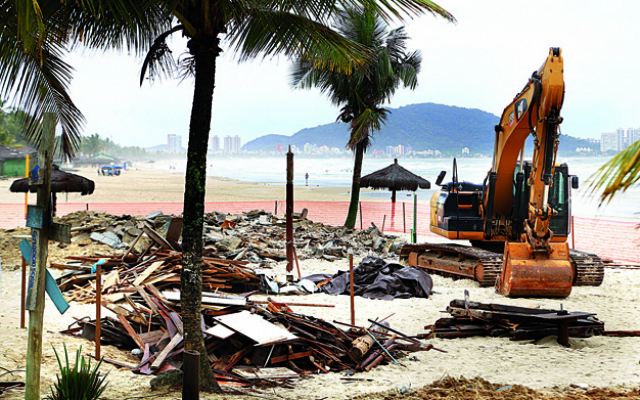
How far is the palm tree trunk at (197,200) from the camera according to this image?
226 inches

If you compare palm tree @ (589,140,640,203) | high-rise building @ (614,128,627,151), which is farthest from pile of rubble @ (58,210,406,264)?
high-rise building @ (614,128,627,151)

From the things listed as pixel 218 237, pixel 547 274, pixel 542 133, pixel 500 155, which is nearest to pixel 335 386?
pixel 547 274

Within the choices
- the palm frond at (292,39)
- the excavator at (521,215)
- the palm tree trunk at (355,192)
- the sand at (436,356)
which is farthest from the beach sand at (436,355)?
the palm tree trunk at (355,192)

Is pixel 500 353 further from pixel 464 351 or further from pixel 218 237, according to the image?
pixel 218 237

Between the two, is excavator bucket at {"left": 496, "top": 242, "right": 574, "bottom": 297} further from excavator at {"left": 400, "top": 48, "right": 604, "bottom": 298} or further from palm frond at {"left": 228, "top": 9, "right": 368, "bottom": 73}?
palm frond at {"left": 228, "top": 9, "right": 368, "bottom": 73}

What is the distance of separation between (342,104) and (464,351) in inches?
596

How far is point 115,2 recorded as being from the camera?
507 centimetres

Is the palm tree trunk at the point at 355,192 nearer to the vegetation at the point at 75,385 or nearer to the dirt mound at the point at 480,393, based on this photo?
the dirt mound at the point at 480,393

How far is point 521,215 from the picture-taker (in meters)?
13.4

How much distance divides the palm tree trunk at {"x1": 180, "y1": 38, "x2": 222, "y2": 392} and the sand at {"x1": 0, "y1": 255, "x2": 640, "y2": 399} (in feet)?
2.08

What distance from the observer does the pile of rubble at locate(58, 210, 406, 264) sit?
15.5m

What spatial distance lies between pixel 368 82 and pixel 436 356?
48.8ft

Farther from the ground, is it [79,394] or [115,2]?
[115,2]

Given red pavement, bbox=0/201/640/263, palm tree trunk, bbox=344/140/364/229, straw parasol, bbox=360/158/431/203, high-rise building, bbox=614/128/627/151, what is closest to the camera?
red pavement, bbox=0/201/640/263
